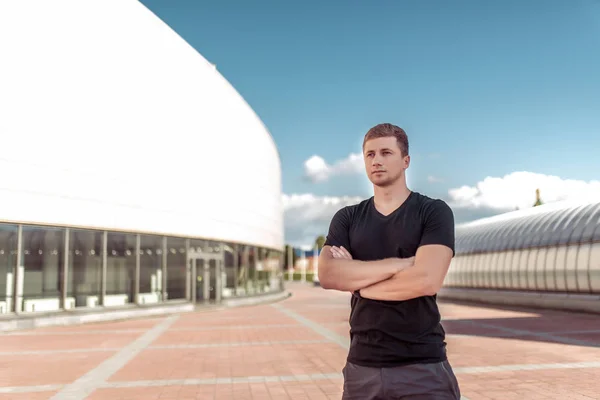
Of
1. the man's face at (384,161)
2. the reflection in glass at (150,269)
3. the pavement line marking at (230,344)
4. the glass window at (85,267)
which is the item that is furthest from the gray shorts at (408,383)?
the reflection in glass at (150,269)

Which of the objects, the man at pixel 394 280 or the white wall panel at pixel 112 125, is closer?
the man at pixel 394 280

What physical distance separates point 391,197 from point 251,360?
31.4ft

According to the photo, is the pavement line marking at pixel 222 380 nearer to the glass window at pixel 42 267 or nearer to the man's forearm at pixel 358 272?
the man's forearm at pixel 358 272

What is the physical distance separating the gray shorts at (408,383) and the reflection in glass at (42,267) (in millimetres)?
18254

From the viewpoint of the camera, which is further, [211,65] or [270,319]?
[211,65]

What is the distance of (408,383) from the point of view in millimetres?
2662

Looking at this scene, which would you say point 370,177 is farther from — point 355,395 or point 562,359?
point 562,359

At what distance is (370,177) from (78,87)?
66.0ft

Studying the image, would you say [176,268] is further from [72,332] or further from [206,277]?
[72,332]

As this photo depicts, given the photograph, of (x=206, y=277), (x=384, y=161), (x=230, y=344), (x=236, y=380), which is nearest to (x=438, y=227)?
(x=384, y=161)

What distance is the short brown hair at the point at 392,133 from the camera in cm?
283

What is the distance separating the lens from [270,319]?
21.9 meters

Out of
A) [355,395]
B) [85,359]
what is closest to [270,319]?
[85,359]

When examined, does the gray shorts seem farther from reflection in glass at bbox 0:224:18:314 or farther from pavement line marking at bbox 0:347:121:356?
reflection in glass at bbox 0:224:18:314
